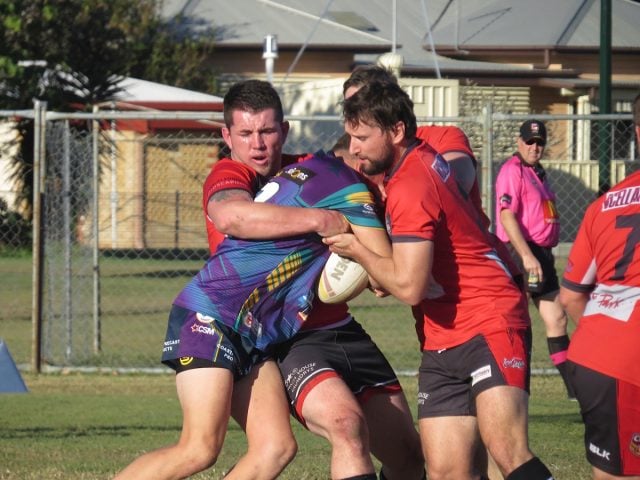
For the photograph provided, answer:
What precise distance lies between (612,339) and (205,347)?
176 cm

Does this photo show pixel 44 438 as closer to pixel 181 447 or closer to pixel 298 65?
pixel 181 447

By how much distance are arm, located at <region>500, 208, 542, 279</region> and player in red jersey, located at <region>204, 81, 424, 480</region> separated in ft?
14.3

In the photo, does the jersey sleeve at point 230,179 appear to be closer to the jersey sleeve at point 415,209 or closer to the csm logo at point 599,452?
the jersey sleeve at point 415,209

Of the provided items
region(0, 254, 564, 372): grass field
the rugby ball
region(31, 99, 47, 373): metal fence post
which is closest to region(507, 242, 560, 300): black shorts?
region(0, 254, 564, 372): grass field

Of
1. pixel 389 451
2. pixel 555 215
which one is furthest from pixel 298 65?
pixel 389 451

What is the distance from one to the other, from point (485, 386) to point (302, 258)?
1004 millimetres

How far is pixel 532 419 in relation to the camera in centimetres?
981

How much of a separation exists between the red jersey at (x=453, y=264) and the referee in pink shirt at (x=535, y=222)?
470 cm

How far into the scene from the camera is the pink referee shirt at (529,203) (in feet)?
35.0

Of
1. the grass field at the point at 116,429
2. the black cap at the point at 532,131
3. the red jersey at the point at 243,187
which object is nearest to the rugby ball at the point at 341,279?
the red jersey at the point at 243,187

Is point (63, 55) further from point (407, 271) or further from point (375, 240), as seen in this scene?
point (407, 271)

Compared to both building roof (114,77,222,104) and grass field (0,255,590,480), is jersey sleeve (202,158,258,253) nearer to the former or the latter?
grass field (0,255,590,480)

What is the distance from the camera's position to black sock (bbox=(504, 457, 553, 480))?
17.6 feet

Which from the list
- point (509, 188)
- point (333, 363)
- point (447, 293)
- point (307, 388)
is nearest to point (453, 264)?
point (447, 293)
